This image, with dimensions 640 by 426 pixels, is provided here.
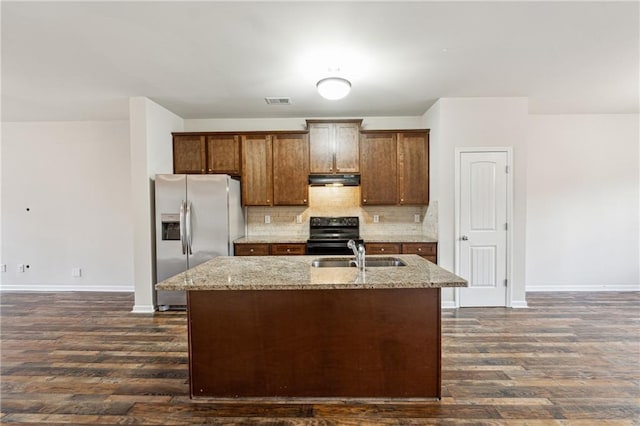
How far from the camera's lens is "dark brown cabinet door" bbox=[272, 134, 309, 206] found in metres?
4.49

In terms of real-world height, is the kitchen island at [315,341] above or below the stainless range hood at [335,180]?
below

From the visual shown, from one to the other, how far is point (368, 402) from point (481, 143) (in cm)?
344

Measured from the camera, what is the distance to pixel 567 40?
253 cm

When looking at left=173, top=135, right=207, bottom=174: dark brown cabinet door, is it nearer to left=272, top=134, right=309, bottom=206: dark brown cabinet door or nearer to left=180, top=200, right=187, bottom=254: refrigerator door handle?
left=180, top=200, right=187, bottom=254: refrigerator door handle

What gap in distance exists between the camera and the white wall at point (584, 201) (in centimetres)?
460

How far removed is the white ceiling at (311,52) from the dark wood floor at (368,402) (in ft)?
9.04

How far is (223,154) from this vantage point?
450 centimetres

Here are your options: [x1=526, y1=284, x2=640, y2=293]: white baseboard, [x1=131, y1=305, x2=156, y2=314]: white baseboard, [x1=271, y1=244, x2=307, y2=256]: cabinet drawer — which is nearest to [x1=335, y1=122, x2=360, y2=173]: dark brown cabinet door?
[x1=271, y1=244, x2=307, y2=256]: cabinet drawer

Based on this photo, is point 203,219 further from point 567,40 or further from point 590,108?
point 590,108

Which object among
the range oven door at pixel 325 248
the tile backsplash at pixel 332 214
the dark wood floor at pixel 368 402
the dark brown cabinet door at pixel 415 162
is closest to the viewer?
the dark wood floor at pixel 368 402

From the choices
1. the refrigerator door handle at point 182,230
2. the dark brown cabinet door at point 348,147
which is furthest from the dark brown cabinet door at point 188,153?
the dark brown cabinet door at point 348,147

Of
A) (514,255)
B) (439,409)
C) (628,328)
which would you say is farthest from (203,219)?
(628,328)

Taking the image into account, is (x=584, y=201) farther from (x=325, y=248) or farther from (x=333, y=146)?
(x=325, y=248)

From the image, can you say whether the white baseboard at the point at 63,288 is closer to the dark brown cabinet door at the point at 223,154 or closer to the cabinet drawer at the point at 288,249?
the dark brown cabinet door at the point at 223,154
